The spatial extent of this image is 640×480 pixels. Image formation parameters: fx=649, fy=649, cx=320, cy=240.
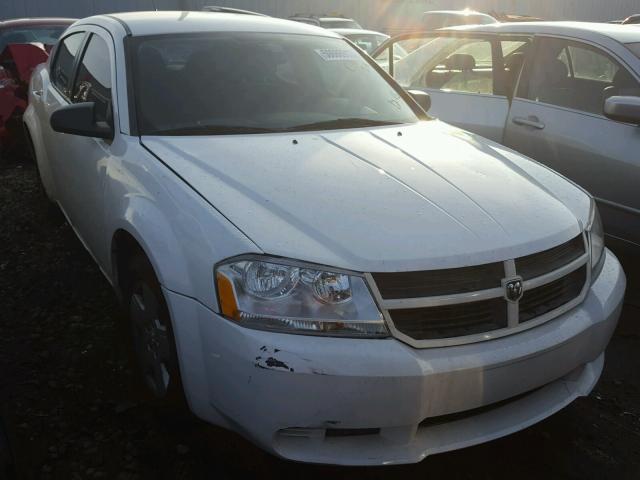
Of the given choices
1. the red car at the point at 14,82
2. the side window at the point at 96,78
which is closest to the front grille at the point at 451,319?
the side window at the point at 96,78

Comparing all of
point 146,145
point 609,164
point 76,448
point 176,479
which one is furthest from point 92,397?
point 609,164

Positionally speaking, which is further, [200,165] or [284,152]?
[284,152]

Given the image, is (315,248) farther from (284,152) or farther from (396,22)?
(396,22)

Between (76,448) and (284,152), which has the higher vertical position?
(284,152)

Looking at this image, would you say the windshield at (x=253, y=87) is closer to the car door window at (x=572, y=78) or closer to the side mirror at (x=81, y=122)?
the side mirror at (x=81, y=122)

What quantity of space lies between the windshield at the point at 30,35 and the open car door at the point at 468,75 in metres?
4.69

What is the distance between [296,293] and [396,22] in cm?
2691

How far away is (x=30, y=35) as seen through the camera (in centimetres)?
784

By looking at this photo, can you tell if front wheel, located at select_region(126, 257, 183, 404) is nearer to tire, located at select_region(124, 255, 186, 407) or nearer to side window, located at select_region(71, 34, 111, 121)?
tire, located at select_region(124, 255, 186, 407)

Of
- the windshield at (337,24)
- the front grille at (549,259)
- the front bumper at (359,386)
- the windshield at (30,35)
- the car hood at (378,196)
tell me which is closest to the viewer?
the front bumper at (359,386)

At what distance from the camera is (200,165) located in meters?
2.43

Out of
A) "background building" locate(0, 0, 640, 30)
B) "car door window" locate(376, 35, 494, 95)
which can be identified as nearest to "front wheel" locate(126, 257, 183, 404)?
"car door window" locate(376, 35, 494, 95)

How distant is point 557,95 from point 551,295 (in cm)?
245

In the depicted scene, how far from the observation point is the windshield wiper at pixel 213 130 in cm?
275
